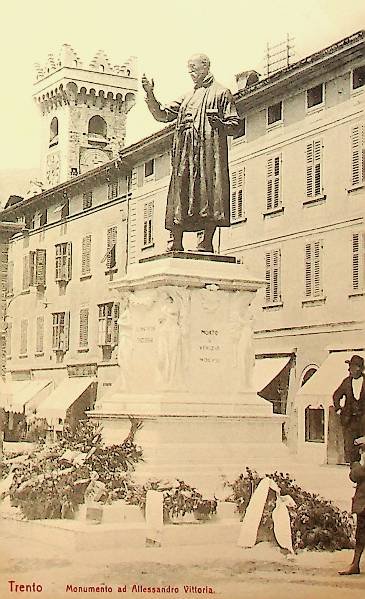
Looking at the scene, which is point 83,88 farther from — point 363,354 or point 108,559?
point 108,559

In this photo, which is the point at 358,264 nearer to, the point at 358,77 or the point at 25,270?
the point at 358,77

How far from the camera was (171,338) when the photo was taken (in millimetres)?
5023

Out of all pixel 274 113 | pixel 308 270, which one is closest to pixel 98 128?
pixel 274 113

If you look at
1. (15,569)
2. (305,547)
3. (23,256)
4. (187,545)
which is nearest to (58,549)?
(15,569)

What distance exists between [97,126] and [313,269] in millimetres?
1298

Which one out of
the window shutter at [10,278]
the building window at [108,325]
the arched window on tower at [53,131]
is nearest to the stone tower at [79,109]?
the arched window on tower at [53,131]

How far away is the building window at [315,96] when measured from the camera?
17.4ft

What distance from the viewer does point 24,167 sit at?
205 inches

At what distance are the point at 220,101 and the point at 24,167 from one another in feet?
3.35

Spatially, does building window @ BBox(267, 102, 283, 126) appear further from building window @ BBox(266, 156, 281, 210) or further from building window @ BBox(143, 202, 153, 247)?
building window @ BBox(143, 202, 153, 247)

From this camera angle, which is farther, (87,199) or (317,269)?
(87,199)

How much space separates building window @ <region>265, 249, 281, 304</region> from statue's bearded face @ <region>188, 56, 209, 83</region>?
0.95 metres

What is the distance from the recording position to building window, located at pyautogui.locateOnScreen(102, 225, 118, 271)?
210 inches

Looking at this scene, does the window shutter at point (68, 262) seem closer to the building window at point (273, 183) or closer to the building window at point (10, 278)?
the building window at point (10, 278)
